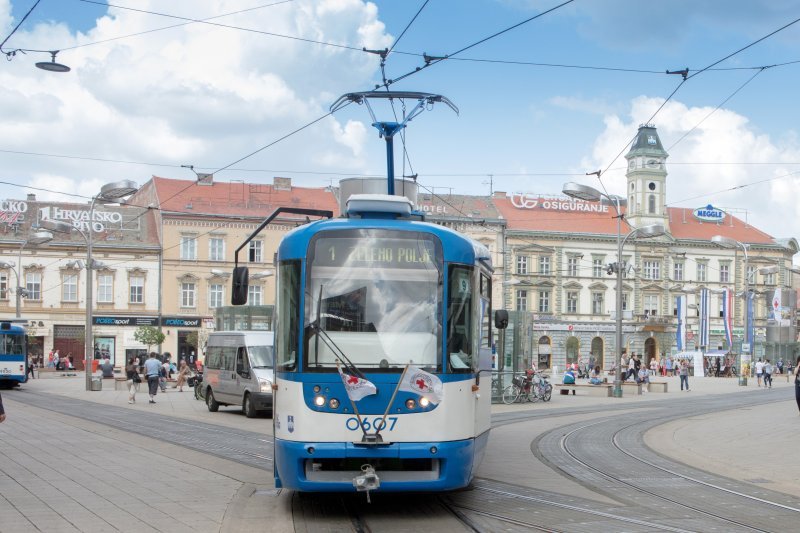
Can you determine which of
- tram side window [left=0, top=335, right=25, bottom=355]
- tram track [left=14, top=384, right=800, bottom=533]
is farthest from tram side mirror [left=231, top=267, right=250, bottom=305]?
tram side window [left=0, top=335, right=25, bottom=355]

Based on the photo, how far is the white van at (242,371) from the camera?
2681cm

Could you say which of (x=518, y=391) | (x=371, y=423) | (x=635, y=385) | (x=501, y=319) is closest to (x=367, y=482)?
(x=371, y=423)

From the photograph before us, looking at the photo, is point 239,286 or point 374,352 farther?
point 239,286

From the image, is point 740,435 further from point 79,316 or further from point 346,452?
point 79,316

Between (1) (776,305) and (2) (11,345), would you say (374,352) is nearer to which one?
(2) (11,345)

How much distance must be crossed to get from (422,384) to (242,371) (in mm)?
17969

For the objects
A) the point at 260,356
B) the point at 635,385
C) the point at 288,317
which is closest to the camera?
the point at 288,317

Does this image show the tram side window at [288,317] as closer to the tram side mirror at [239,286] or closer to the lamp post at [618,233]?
the tram side mirror at [239,286]

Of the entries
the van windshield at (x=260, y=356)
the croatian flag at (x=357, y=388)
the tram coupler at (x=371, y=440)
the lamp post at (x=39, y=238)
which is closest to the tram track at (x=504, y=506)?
the tram coupler at (x=371, y=440)

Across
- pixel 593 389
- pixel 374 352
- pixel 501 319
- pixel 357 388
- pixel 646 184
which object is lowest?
pixel 593 389

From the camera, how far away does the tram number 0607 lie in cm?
1029

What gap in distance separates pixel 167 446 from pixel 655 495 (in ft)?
29.7

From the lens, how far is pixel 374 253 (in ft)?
35.1

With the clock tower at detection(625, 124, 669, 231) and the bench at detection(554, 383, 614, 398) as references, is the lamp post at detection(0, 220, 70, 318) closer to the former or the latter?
the bench at detection(554, 383, 614, 398)
